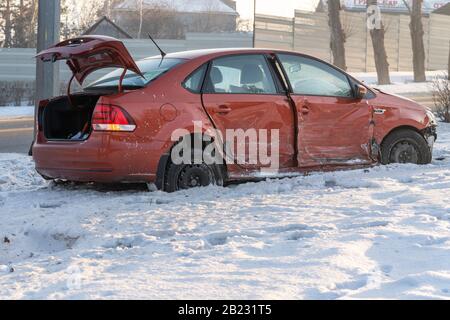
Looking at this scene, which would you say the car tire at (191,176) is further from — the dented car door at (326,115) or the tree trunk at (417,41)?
the tree trunk at (417,41)

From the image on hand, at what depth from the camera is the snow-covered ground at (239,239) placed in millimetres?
4008

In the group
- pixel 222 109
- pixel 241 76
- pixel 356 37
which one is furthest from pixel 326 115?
pixel 356 37

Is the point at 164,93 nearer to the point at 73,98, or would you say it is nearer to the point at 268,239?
the point at 73,98

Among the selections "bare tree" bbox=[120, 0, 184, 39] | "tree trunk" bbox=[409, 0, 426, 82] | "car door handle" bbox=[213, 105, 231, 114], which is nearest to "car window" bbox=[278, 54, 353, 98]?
"car door handle" bbox=[213, 105, 231, 114]

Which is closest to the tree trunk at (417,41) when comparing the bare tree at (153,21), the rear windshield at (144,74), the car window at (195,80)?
the bare tree at (153,21)

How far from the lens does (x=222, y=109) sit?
271 inches

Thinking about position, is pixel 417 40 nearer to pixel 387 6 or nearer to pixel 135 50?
pixel 135 50

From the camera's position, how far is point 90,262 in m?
4.61

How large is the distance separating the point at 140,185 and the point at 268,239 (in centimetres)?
269

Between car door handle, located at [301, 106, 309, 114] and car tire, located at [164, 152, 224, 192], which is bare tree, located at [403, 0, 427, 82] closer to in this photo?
car door handle, located at [301, 106, 309, 114]

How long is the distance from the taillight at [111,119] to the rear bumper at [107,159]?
0.06m

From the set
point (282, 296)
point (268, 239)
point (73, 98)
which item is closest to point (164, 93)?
point (73, 98)

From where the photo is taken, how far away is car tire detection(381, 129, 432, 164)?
26.1 ft

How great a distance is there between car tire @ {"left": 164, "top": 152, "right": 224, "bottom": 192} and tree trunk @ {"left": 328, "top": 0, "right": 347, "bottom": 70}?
24.4 metres
